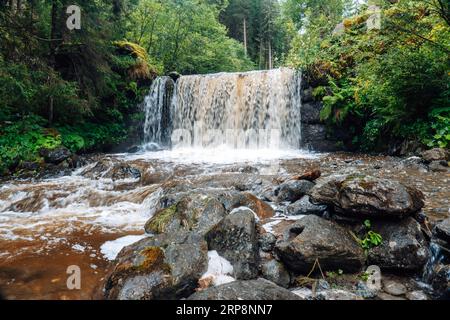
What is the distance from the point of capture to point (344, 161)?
923cm

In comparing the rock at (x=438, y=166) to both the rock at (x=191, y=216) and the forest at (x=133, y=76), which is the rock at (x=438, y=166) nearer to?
the forest at (x=133, y=76)

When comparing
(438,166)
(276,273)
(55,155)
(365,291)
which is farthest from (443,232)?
(55,155)

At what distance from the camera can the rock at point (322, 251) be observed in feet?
10.7

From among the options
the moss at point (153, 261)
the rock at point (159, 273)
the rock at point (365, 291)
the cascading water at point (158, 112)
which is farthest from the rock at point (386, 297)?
the cascading water at point (158, 112)

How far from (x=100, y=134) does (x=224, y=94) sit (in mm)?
6276

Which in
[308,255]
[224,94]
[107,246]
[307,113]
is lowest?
[107,246]

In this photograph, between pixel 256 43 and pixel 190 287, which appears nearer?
pixel 190 287

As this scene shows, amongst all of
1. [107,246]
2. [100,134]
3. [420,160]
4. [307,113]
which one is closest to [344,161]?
[420,160]

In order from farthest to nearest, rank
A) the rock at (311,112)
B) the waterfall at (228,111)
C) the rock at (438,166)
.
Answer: the waterfall at (228,111)
the rock at (311,112)
the rock at (438,166)

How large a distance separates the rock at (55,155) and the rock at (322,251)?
28.5 feet

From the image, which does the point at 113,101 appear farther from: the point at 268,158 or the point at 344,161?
the point at 344,161

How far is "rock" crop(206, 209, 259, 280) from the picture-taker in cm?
335

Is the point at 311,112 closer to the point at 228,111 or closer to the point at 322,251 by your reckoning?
the point at 228,111

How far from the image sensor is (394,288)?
296 cm
